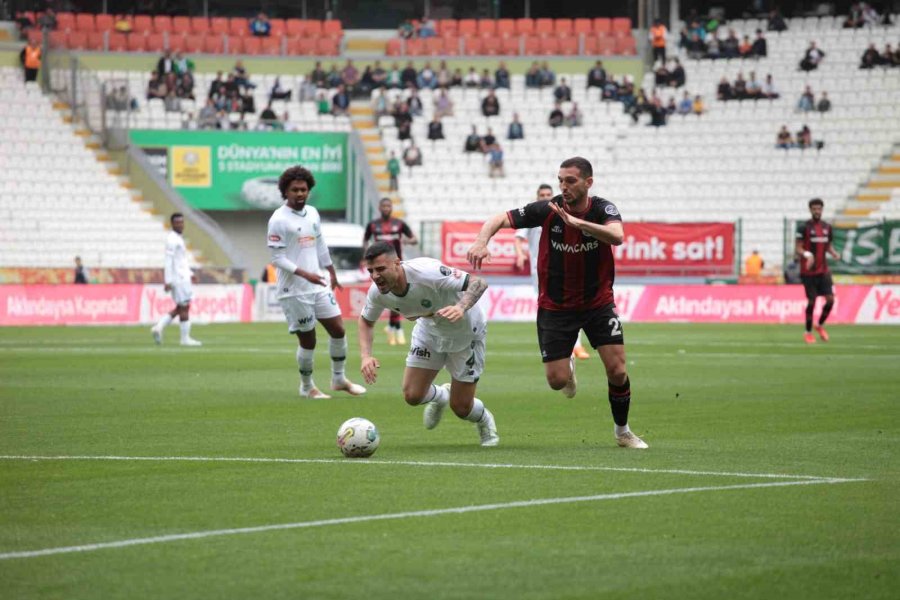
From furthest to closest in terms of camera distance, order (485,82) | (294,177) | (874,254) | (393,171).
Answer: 1. (485,82)
2. (393,171)
3. (874,254)
4. (294,177)

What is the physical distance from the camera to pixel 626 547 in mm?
7277

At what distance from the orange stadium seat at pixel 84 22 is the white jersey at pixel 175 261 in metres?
28.2

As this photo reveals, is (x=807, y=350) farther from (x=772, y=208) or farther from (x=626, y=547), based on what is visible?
(x=772, y=208)

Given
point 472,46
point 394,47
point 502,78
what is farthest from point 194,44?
point 502,78

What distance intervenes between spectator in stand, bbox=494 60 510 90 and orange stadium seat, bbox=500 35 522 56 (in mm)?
1617

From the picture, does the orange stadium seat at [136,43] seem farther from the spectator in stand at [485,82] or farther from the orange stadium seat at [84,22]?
the spectator in stand at [485,82]

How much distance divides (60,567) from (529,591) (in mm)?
2074

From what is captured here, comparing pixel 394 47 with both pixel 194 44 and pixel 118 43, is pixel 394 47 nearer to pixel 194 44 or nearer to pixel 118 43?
pixel 194 44

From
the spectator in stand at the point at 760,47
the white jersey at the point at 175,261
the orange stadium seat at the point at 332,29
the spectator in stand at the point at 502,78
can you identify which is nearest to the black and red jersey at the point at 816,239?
the white jersey at the point at 175,261

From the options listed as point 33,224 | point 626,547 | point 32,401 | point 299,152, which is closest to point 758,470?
point 626,547

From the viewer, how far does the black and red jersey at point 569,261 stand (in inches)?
456

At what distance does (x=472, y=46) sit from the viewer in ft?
185

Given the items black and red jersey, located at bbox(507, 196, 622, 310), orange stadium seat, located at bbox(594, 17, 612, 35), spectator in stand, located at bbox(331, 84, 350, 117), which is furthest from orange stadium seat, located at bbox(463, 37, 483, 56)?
black and red jersey, located at bbox(507, 196, 622, 310)

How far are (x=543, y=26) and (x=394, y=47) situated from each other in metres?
5.53
